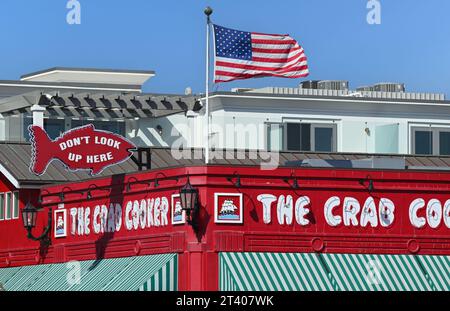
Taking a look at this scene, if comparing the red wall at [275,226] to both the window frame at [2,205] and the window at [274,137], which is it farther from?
the window at [274,137]

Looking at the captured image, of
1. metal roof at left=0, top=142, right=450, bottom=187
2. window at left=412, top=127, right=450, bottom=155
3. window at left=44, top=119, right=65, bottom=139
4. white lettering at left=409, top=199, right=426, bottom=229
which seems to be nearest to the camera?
white lettering at left=409, top=199, right=426, bottom=229

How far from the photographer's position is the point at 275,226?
143 ft

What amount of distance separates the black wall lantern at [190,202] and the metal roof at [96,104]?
1388cm

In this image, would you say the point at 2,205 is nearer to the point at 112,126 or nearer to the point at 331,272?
the point at 112,126

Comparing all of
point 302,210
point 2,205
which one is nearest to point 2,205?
point 2,205

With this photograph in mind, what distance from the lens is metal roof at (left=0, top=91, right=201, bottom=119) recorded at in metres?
55.6

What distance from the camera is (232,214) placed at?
42812 millimetres

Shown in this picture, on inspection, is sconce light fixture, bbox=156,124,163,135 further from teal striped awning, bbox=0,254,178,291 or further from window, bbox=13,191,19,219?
teal striped awning, bbox=0,254,178,291

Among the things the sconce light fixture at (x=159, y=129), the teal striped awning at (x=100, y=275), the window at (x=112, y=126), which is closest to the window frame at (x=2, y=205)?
the teal striped awning at (x=100, y=275)

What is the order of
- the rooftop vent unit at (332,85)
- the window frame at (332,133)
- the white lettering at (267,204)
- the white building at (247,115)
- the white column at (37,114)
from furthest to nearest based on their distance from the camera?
the rooftop vent unit at (332,85) < the window frame at (332,133) < the white building at (247,115) < the white column at (37,114) < the white lettering at (267,204)

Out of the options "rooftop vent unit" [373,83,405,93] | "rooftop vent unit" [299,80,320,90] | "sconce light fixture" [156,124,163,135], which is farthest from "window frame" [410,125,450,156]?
"sconce light fixture" [156,124,163,135]

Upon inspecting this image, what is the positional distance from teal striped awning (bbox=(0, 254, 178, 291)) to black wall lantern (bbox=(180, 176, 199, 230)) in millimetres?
1300

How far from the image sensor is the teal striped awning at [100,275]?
43.1m
